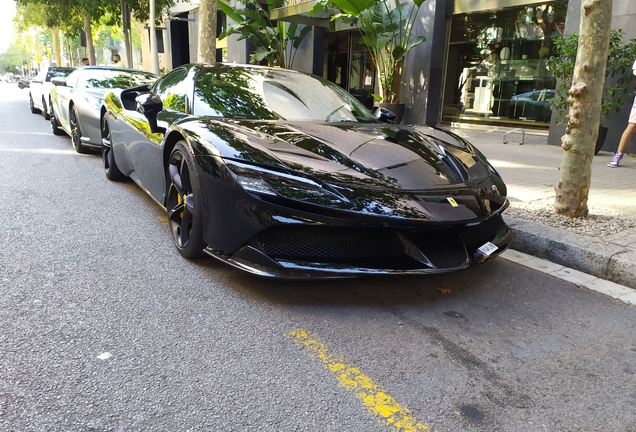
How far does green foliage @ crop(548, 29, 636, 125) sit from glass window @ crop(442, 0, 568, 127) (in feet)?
5.03

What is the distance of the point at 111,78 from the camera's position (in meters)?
7.95

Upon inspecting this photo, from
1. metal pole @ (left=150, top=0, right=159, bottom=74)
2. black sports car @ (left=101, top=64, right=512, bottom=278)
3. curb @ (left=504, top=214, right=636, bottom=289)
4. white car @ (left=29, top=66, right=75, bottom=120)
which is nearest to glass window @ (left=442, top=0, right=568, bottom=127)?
curb @ (left=504, top=214, right=636, bottom=289)

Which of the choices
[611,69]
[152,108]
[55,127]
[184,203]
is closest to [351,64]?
[611,69]

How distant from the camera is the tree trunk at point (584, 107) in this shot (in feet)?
13.3

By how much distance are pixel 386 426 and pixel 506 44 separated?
1120 centimetres

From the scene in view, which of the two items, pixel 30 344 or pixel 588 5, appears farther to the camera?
pixel 588 5

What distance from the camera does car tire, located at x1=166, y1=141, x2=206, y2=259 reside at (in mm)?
3066

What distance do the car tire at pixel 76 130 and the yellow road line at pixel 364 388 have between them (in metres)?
6.18

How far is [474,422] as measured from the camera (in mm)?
1886

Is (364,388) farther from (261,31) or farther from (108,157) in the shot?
(261,31)

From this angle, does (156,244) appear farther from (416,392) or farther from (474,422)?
(474,422)

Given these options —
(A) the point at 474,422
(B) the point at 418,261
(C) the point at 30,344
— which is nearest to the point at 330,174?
→ (B) the point at 418,261

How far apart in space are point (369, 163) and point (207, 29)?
362 inches

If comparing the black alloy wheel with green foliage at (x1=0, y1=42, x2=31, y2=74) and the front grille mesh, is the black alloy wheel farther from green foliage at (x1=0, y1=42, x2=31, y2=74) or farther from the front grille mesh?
green foliage at (x1=0, y1=42, x2=31, y2=74)
